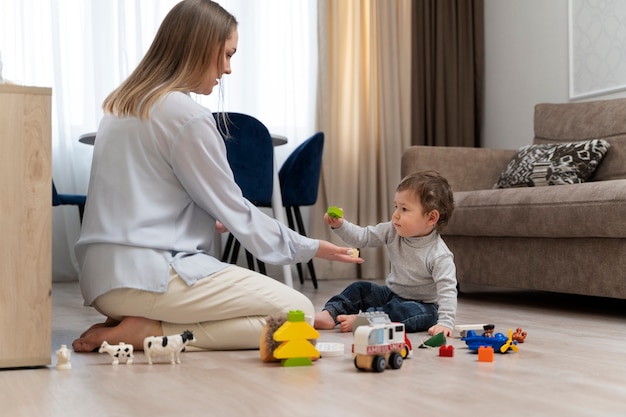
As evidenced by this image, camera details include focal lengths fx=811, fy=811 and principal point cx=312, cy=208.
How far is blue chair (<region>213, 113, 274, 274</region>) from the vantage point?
3.28 meters

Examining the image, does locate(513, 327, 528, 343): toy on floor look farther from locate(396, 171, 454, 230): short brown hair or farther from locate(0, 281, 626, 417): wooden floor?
locate(396, 171, 454, 230): short brown hair

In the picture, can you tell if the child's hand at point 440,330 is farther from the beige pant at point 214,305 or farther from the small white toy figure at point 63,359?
the small white toy figure at point 63,359

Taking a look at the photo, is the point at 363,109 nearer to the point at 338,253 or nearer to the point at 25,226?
the point at 338,253

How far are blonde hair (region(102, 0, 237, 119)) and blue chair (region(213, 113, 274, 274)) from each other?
1.26 m

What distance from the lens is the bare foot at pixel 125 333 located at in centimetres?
186

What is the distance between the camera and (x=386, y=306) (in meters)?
2.35

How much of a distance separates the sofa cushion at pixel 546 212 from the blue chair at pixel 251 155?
779mm

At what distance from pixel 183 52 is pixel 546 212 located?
145 cm

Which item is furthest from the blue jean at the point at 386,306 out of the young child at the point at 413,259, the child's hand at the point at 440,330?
the child's hand at the point at 440,330

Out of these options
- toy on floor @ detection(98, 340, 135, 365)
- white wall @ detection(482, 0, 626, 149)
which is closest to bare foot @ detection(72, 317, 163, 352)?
toy on floor @ detection(98, 340, 135, 365)

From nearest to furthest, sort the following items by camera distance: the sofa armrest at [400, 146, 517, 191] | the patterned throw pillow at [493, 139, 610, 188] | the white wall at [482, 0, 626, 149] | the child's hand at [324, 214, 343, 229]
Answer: the child's hand at [324, 214, 343, 229] → the patterned throw pillow at [493, 139, 610, 188] → the sofa armrest at [400, 146, 517, 191] → the white wall at [482, 0, 626, 149]

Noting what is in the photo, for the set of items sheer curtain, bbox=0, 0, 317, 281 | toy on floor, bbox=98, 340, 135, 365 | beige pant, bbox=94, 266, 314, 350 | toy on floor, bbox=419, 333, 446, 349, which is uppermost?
sheer curtain, bbox=0, 0, 317, 281

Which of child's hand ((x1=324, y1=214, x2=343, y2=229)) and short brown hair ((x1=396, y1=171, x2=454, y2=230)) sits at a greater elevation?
short brown hair ((x1=396, y1=171, x2=454, y2=230))

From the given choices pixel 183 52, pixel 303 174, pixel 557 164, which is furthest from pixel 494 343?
pixel 303 174
